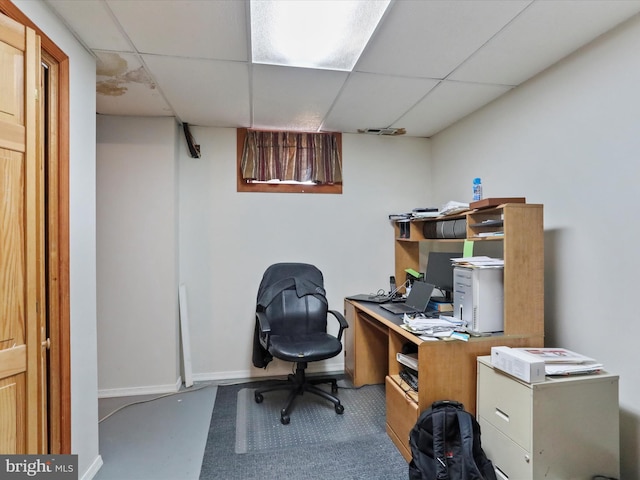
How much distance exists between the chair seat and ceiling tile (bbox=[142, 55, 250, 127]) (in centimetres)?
186

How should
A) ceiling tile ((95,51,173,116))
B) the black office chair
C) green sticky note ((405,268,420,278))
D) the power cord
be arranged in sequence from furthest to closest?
green sticky note ((405,268,420,278))
the black office chair
the power cord
ceiling tile ((95,51,173,116))

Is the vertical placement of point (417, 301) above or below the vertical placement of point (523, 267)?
below

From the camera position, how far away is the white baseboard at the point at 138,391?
2668 mm

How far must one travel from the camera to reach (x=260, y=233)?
3.06 m

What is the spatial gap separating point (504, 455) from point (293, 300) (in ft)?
5.67

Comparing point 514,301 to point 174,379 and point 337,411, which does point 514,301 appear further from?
point 174,379

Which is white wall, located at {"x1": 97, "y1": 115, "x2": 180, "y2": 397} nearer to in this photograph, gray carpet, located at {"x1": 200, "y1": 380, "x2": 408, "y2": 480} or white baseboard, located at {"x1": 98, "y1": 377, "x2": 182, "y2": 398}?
white baseboard, located at {"x1": 98, "y1": 377, "x2": 182, "y2": 398}

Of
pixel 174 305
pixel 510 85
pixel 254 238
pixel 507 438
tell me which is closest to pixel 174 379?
pixel 174 305

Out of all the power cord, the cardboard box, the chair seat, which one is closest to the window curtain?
the chair seat

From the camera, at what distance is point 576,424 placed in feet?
4.69

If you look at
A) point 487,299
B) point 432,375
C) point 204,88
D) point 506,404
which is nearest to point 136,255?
point 204,88

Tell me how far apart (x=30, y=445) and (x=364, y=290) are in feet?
8.42

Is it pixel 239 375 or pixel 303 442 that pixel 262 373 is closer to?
pixel 239 375

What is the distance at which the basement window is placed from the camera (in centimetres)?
302
